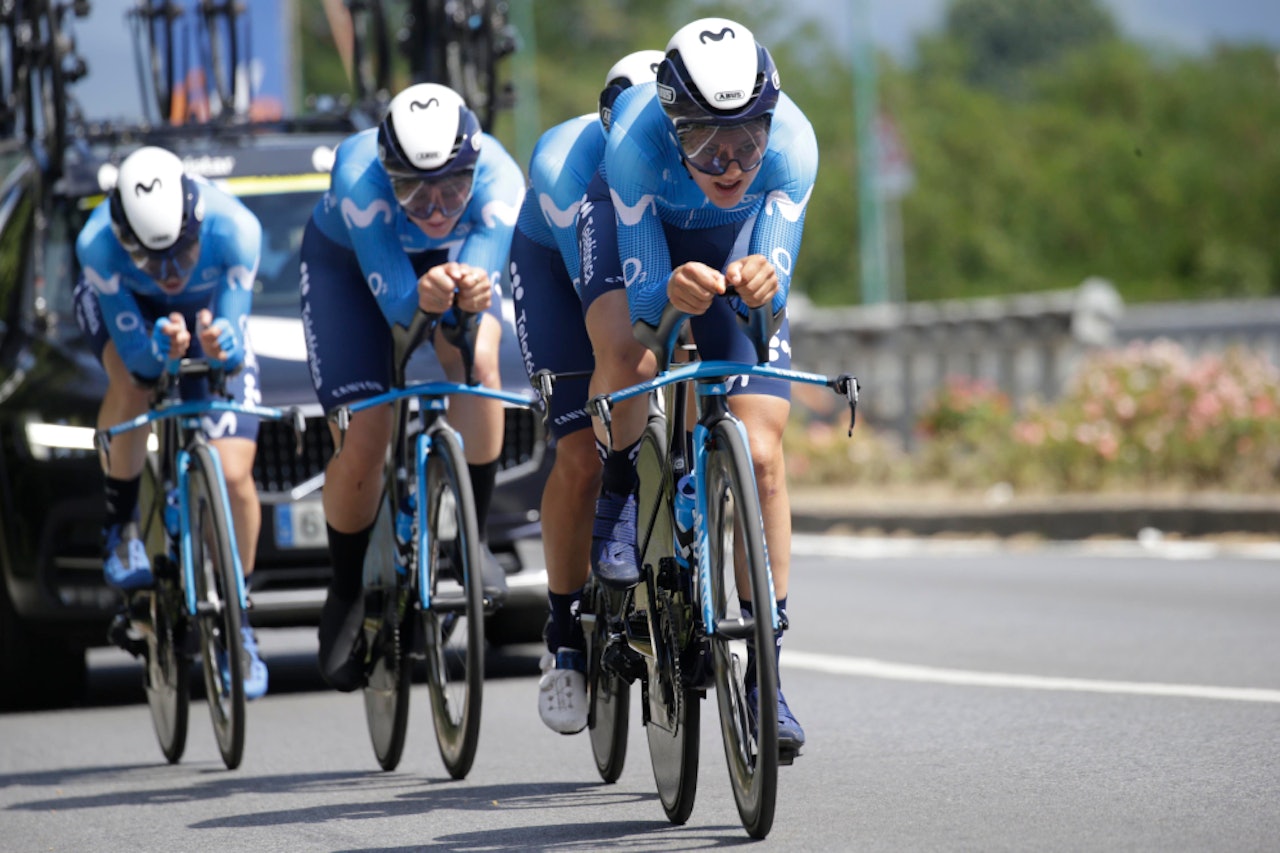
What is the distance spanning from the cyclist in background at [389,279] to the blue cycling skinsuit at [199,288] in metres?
0.48

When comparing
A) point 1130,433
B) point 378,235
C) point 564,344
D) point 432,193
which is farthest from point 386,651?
point 1130,433

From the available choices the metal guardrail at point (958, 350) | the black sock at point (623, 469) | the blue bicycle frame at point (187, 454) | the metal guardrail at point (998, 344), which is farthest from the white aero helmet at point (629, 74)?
the metal guardrail at point (998, 344)

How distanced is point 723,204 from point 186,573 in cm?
298

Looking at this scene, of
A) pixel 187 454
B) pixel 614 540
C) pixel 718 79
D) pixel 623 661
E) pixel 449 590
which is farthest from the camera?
pixel 187 454

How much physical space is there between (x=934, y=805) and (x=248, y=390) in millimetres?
3429

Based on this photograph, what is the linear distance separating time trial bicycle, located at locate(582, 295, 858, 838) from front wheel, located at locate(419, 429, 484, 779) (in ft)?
2.45

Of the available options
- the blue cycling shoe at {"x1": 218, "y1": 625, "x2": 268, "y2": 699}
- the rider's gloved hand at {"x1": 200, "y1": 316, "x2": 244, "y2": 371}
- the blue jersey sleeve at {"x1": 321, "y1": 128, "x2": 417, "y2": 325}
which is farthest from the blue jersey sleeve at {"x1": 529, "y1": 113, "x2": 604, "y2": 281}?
the blue cycling shoe at {"x1": 218, "y1": 625, "x2": 268, "y2": 699}

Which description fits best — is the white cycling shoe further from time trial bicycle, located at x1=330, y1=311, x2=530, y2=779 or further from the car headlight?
the car headlight

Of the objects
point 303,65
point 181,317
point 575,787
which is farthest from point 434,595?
point 303,65

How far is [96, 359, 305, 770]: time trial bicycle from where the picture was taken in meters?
7.81

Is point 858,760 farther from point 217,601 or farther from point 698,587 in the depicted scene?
point 217,601

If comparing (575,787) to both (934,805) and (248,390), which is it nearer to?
(934,805)

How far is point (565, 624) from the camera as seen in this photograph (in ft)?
23.1

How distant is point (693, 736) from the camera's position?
19.6 feet
